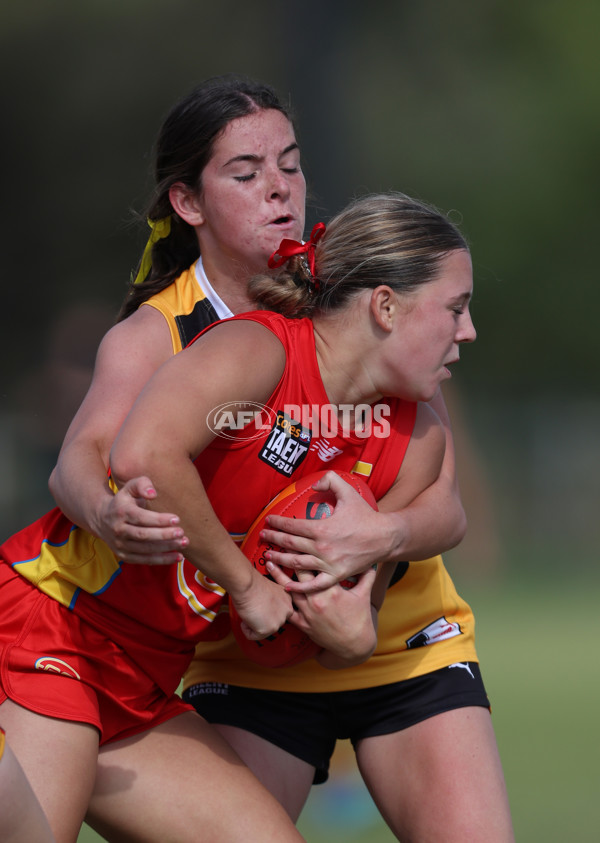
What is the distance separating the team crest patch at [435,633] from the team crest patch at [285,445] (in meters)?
0.65

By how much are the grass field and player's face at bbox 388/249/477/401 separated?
0.93 metres

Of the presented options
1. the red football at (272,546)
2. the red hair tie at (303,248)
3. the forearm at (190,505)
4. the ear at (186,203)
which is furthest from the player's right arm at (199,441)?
the ear at (186,203)

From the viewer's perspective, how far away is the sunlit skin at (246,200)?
2.32 m

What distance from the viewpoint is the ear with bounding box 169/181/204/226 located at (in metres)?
2.42

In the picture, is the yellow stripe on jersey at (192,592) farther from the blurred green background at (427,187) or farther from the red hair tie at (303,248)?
the blurred green background at (427,187)

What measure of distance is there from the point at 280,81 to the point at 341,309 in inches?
247

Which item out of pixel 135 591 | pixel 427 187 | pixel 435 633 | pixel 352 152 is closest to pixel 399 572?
pixel 435 633

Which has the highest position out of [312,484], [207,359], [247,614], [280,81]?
[280,81]

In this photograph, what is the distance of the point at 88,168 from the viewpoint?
8.41 m

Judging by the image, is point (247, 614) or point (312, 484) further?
point (312, 484)

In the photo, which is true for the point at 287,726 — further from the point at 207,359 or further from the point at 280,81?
the point at 280,81

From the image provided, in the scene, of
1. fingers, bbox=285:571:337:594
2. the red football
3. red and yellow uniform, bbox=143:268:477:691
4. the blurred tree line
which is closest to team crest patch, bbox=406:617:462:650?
red and yellow uniform, bbox=143:268:477:691

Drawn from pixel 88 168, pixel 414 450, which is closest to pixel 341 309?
pixel 414 450

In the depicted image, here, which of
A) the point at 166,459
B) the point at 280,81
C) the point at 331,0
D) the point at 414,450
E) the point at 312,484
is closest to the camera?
the point at 166,459
